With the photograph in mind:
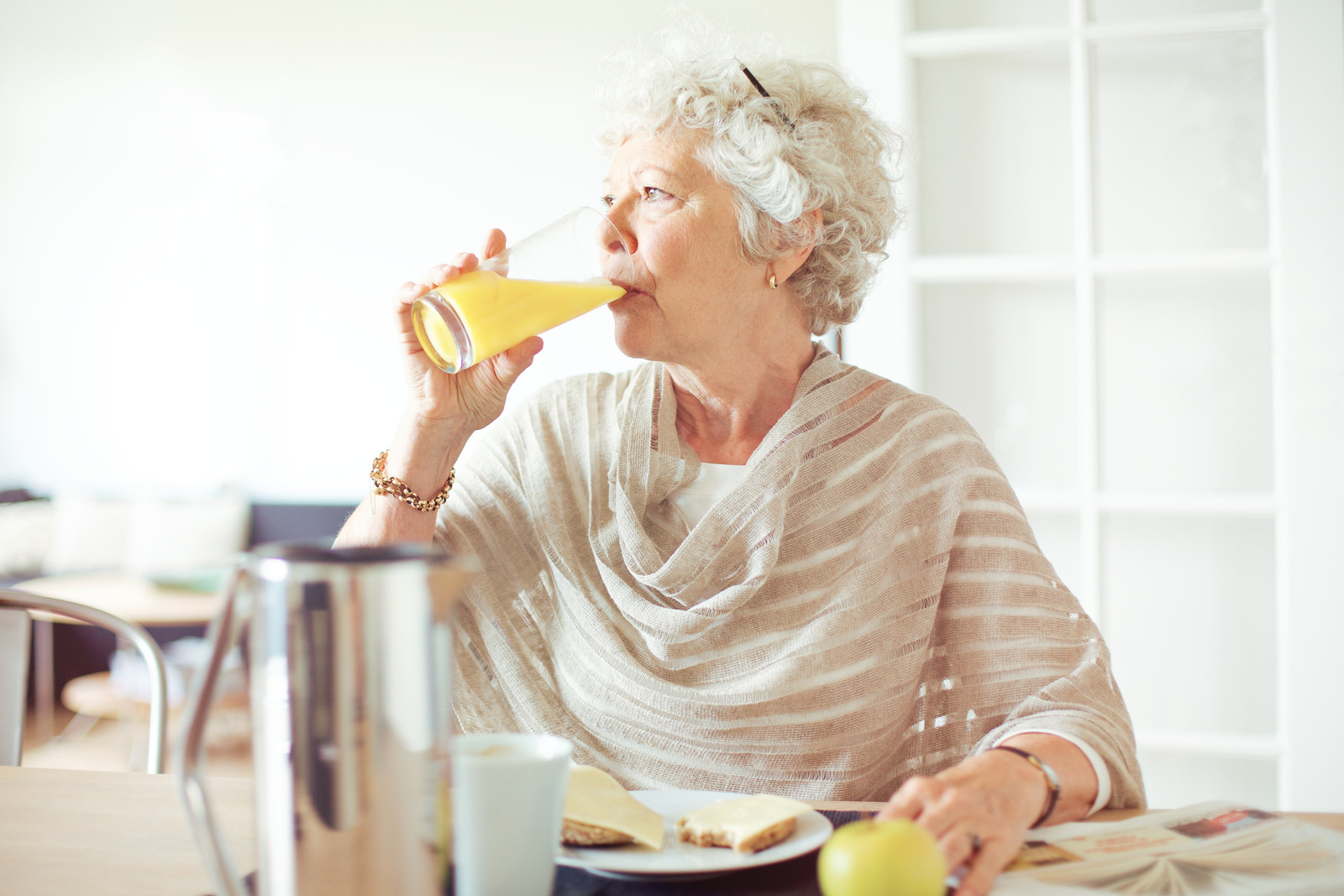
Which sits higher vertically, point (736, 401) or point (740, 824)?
point (736, 401)

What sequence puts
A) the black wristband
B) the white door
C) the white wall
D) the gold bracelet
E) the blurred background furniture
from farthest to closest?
the white wall → the blurred background furniture → the white door → the gold bracelet → the black wristband

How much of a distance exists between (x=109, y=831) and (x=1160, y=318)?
2141 millimetres

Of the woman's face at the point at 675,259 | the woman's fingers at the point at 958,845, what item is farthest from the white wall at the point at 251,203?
the woman's fingers at the point at 958,845

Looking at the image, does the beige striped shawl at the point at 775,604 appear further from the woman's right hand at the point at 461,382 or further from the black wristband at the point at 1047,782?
the black wristband at the point at 1047,782

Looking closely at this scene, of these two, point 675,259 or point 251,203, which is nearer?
point 675,259

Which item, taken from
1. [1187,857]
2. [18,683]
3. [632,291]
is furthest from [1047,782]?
[18,683]

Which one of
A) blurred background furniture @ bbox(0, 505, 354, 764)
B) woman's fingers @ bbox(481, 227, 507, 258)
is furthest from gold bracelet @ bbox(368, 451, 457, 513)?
blurred background furniture @ bbox(0, 505, 354, 764)

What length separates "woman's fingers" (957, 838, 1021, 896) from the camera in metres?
0.68

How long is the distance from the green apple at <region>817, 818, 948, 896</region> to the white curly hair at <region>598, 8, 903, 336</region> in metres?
0.95

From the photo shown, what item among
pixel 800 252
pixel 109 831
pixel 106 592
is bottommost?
pixel 106 592

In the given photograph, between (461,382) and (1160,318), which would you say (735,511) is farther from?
(1160,318)

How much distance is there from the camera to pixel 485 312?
3.71 feet

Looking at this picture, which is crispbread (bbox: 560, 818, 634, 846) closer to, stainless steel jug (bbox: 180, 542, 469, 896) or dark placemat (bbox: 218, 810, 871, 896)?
dark placemat (bbox: 218, 810, 871, 896)

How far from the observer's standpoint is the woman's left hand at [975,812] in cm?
71
